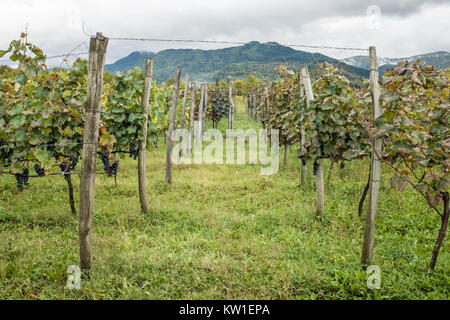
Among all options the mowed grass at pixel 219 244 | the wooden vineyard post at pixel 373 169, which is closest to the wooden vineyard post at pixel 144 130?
the mowed grass at pixel 219 244

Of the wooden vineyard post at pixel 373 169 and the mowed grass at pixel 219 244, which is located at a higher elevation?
the wooden vineyard post at pixel 373 169

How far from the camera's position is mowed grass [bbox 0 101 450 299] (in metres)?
3.46

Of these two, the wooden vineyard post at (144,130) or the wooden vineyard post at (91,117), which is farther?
the wooden vineyard post at (144,130)

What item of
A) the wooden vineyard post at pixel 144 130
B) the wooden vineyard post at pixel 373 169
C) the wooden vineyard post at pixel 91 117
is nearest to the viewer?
the wooden vineyard post at pixel 91 117

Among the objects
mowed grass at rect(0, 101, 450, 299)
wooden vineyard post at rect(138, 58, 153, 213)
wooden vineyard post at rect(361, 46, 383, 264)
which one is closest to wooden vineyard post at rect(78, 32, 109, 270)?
mowed grass at rect(0, 101, 450, 299)

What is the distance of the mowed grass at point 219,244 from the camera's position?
11.4 feet

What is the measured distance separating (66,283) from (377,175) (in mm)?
3791

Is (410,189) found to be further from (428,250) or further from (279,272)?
(279,272)

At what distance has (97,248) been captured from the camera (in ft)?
14.3

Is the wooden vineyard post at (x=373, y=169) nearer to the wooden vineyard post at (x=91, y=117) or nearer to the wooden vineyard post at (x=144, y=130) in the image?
the wooden vineyard post at (x=91, y=117)

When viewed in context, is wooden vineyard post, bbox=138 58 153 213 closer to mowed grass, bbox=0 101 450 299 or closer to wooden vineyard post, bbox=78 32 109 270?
mowed grass, bbox=0 101 450 299

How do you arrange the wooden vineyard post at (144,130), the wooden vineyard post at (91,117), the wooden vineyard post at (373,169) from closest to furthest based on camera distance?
the wooden vineyard post at (91,117) → the wooden vineyard post at (373,169) → the wooden vineyard post at (144,130)
